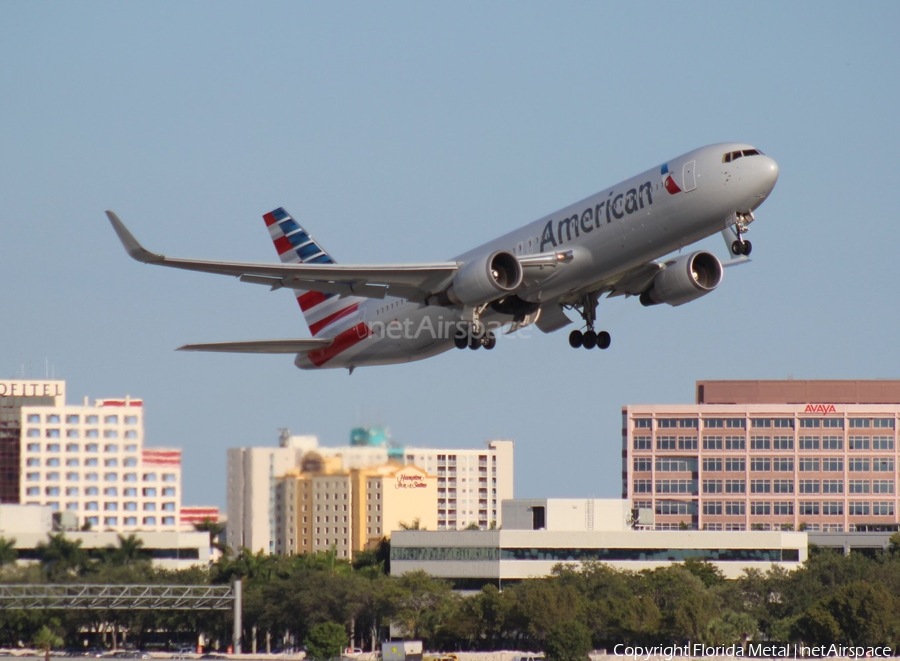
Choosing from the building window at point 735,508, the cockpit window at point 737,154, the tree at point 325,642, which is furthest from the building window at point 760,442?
the cockpit window at point 737,154

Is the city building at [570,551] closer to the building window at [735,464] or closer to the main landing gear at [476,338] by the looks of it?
the main landing gear at [476,338]

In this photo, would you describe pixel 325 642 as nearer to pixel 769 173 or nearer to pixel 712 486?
pixel 769 173

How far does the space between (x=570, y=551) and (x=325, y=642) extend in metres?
20.7

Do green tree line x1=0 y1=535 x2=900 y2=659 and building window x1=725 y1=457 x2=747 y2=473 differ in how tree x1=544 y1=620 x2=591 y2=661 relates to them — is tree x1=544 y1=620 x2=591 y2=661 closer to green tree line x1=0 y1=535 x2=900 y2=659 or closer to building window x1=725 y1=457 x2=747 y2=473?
green tree line x1=0 y1=535 x2=900 y2=659

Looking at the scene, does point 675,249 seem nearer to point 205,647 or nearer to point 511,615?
point 511,615

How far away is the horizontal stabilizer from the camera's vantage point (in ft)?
160

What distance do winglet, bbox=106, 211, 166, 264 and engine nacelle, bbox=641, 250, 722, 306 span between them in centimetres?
1547

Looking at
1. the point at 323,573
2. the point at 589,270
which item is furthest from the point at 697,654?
the point at 589,270

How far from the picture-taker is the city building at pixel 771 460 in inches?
5837

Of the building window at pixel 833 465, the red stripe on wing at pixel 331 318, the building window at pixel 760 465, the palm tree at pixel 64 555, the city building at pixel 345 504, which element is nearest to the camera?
the red stripe on wing at pixel 331 318

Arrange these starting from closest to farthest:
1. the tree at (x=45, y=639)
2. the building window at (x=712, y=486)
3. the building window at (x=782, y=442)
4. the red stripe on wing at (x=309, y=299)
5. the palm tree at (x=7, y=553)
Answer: the red stripe on wing at (x=309, y=299)
the tree at (x=45, y=639)
the palm tree at (x=7, y=553)
the building window at (x=712, y=486)
the building window at (x=782, y=442)

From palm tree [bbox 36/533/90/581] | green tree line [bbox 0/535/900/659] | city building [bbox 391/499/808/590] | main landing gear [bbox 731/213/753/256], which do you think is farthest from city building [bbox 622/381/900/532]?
main landing gear [bbox 731/213/753/256]

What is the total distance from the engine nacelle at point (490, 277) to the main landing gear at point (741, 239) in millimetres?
6177

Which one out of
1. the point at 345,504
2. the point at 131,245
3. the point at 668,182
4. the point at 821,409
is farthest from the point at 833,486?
the point at 131,245
